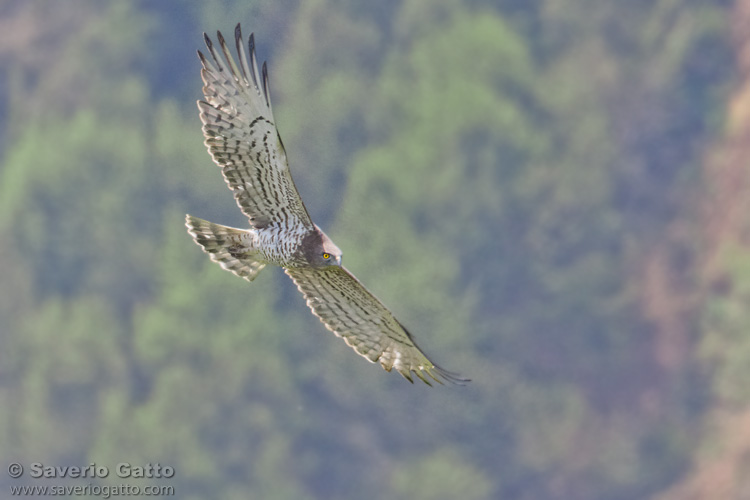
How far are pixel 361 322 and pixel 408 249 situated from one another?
294 inches

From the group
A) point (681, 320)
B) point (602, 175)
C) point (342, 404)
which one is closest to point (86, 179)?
point (342, 404)

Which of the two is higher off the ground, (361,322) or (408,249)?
(408,249)

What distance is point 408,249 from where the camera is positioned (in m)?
16.2

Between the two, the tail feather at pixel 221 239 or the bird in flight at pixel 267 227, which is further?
the tail feather at pixel 221 239

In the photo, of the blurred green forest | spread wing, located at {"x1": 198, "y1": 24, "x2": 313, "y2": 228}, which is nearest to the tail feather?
spread wing, located at {"x1": 198, "y1": 24, "x2": 313, "y2": 228}

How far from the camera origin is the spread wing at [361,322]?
8.60m

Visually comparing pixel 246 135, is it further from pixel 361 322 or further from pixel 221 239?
pixel 361 322

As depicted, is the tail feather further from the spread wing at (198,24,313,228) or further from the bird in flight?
the spread wing at (198,24,313,228)

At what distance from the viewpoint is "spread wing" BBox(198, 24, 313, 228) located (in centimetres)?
765

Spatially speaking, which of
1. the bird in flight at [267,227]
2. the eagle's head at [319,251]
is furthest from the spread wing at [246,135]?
the eagle's head at [319,251]

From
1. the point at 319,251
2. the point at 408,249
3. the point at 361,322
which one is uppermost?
the point at 408,249

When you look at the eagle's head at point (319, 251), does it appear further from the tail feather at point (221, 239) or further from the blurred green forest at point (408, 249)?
the blurred green forest at point (408, 249)

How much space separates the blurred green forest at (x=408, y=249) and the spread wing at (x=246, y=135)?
7239mm

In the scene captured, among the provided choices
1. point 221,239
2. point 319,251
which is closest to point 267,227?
point 221,239
